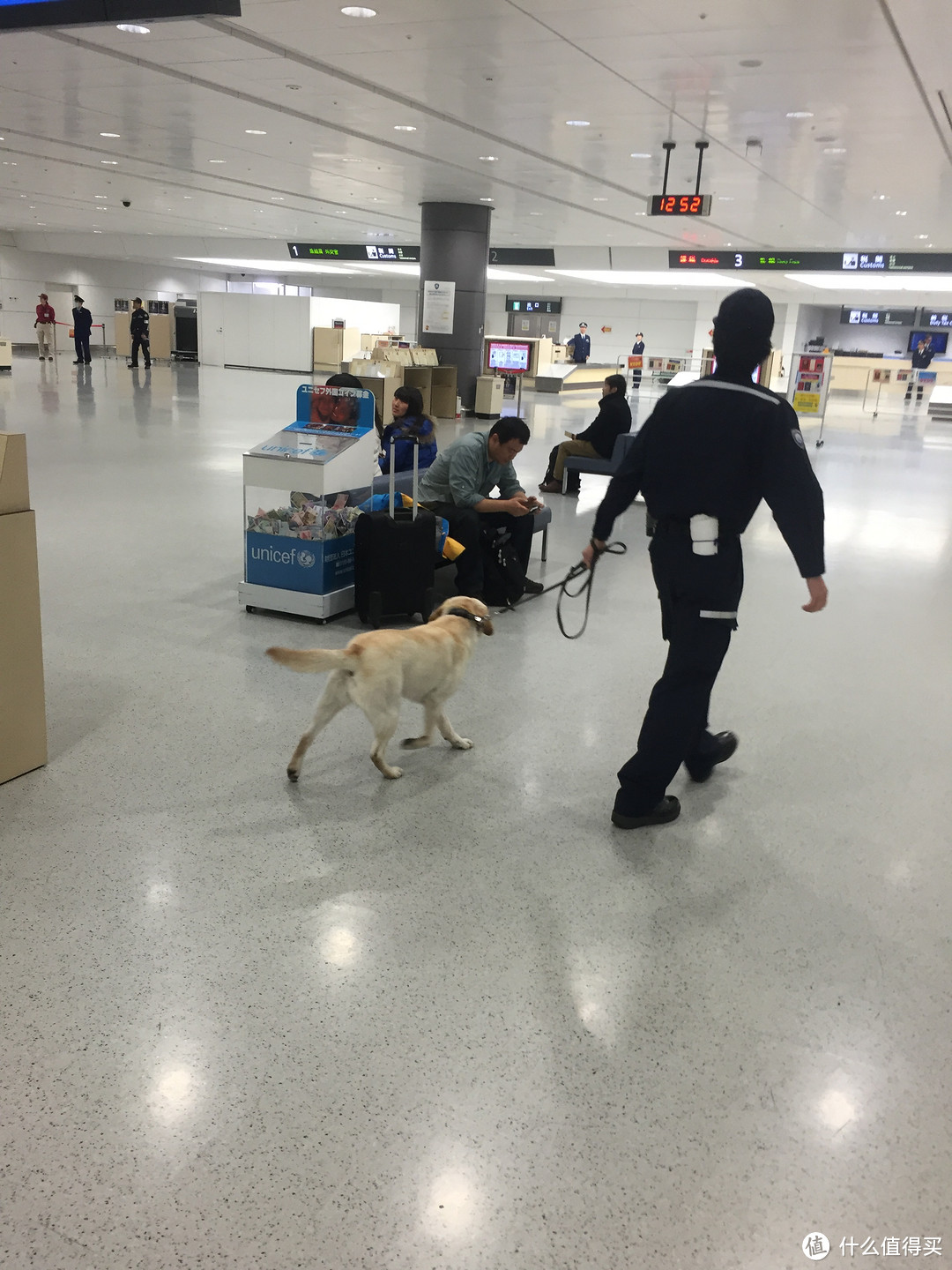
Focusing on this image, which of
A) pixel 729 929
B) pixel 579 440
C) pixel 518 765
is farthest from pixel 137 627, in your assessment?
pixel 579 440

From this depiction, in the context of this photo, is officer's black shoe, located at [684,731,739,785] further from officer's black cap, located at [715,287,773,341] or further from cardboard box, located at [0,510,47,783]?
cardboard box, located at [0,510,47,783]

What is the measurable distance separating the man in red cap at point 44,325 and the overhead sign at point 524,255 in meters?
12.9

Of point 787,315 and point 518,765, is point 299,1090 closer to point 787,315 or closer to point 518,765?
point 518,765

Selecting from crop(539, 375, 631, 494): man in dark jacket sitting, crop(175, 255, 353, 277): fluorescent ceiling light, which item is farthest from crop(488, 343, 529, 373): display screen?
crop(539, 375, 631, 494): man in dark jacket sitting

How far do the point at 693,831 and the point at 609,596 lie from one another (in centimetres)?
327

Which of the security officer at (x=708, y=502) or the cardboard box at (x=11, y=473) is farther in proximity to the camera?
the cardboard box at (x=11, y=473)

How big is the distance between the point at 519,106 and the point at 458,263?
7.69 metres

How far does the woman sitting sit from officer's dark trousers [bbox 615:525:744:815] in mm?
3062

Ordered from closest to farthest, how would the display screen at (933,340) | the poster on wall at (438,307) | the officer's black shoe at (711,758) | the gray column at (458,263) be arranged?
the officer's black shoe at (711,758) → the poster on wall at (438,307) → the gray column at (458,263) → the display screen at (933,340)

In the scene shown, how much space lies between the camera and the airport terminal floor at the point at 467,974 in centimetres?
187

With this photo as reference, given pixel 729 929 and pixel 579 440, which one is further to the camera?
pixel 579 440

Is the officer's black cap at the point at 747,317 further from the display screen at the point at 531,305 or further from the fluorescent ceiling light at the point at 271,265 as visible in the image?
the display screen at the point at 531,305

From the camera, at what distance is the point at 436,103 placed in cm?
988

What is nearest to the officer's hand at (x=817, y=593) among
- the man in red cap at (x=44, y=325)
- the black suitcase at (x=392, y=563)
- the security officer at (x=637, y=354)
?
the black suitcase at (x=392, y=563)
